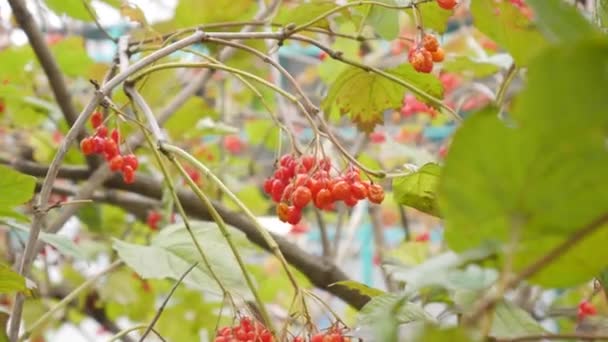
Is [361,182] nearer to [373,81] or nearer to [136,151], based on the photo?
[373,81]

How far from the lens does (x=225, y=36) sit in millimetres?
718

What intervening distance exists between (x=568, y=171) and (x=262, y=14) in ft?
3.89

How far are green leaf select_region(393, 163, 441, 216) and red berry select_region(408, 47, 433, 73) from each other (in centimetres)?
12

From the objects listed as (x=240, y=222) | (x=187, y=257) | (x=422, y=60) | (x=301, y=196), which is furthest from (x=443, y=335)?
(x=240, y=222)

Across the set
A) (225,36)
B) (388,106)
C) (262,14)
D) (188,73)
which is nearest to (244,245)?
(388,106)

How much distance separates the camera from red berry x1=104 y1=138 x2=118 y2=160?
2.67 feet

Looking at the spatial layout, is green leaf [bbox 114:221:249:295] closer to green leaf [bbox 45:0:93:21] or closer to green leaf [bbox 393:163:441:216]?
green leaf [bbox 393:163:441:216]

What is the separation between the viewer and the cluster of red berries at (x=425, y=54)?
787mm

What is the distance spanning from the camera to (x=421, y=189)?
0.72m

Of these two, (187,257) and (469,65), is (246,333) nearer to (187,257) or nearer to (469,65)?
(187,257)

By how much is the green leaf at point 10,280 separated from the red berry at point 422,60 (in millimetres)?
398

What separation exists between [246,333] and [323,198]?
0.13 meters

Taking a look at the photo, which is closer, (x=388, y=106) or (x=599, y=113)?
(x=599, y=113)

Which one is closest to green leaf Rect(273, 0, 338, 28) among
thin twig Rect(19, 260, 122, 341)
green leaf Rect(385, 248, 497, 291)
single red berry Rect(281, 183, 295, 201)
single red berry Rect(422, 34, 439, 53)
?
single red berry Rect(422, 34, 439, 53)
